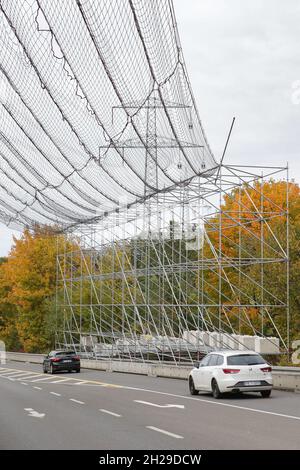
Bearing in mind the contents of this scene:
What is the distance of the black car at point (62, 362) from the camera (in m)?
→ 42.1

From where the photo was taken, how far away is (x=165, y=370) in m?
36.2

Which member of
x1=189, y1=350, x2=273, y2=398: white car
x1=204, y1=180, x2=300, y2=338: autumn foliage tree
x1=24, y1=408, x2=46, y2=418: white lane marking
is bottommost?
x1=24, y1=408, x2=46, y2=418: white lane marking

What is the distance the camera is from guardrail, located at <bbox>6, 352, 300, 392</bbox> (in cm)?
2517

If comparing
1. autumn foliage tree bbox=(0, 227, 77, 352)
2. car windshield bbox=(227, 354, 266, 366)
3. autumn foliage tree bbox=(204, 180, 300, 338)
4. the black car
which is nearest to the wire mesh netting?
autumn foliage tree bbox=(204, 180, 300, 338)

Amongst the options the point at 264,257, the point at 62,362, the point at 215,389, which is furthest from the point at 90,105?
the point at 62,362

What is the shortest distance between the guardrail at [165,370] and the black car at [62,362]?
240cm

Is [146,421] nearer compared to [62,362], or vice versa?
[146,421]

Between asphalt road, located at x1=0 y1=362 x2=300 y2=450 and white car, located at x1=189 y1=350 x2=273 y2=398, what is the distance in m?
0.39

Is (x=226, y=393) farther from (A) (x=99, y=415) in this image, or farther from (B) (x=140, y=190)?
(B) (x=140, y=190)

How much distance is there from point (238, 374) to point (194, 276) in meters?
31.0

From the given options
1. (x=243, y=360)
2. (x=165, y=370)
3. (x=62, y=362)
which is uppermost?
(x=62, y=362)

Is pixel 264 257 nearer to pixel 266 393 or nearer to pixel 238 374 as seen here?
pixel 266 393

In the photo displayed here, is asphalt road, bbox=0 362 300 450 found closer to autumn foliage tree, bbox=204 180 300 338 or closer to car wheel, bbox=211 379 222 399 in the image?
car wheel, bbox=211 379 222 399

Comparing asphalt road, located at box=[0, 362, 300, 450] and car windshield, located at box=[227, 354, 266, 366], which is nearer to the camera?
asphalt road, located at box=[0, 362, 300, 450]
